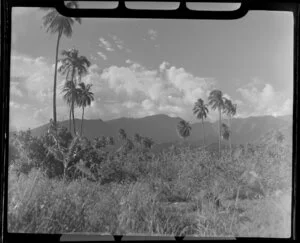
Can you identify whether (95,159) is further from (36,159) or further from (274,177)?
(274,177)

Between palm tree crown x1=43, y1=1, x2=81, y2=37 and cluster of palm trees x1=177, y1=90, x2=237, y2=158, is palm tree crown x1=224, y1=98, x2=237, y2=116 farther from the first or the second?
palm tree crown x1=43, y1=1, x2=81, y2=37

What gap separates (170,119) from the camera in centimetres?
222

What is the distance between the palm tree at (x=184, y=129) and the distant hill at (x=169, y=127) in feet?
0.09

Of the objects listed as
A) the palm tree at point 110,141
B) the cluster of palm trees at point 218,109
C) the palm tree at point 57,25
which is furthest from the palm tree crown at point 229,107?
the palm tree at point 57,25

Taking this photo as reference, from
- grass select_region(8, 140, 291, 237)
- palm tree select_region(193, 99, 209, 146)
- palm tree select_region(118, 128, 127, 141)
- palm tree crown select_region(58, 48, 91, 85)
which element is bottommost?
grass select_region(8, 140, 291, 237)

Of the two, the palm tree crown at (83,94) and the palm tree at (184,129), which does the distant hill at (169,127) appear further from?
the palm tree crown at (83,94)

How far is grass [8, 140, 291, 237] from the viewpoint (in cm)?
185

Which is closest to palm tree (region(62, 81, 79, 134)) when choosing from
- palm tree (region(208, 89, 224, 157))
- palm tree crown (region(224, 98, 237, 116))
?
palm tree (region(208, 89, 224, 157))

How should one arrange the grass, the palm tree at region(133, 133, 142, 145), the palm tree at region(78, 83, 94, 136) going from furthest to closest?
the palm tree at region(133, 133, 142, 145), the palm tree at region(78, 83, 94, 136), the grass

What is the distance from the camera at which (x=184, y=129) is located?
2291 millimetres

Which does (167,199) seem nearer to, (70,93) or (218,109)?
(218,109)

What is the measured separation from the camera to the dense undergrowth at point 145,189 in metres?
1.87

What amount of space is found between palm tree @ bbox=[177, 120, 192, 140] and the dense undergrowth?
0.33 feet

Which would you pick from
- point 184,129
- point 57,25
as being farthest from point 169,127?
point 57,25
